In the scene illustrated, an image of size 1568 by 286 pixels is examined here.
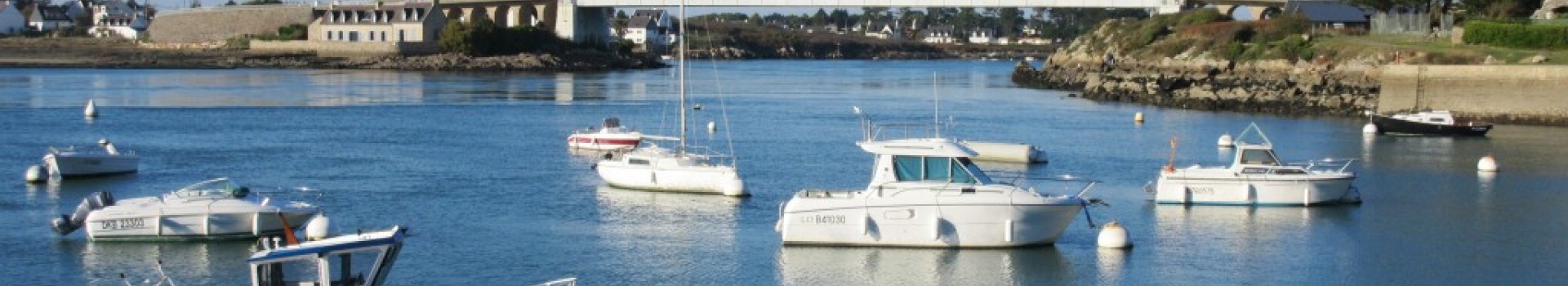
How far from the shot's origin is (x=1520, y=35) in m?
60.2

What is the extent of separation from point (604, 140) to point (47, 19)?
118612mm

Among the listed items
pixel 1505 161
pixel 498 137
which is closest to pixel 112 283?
pixel 498 137

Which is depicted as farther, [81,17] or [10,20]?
[81,17]

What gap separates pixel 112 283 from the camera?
2328cm

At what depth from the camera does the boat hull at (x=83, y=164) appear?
35.0 meters

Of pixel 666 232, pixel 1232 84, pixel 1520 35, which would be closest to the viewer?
pixel 666 232

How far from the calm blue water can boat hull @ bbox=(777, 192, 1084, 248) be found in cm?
21

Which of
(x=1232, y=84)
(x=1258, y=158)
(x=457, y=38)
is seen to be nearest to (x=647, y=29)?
(x=457, y=38)

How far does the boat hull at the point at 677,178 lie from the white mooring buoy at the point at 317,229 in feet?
29.6

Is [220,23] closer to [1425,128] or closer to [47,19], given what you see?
[47,19]

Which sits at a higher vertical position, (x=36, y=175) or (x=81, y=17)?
(x=81, y=17)

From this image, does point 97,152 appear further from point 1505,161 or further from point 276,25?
point 276,25

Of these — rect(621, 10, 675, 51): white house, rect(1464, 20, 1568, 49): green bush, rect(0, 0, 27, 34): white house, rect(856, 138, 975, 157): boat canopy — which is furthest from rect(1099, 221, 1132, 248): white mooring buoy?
rect(621, 10, 675, 51): white house

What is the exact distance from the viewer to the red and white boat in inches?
1750
